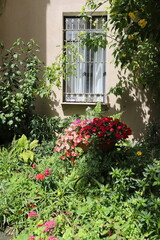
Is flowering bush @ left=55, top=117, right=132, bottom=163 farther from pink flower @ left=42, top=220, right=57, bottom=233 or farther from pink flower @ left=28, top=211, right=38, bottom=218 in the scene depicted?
pink flower @ left=42, top=220, right=57, bottom=233

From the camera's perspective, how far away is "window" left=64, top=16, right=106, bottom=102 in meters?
5.52

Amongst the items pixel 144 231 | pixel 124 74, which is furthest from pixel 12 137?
pixel 144 231

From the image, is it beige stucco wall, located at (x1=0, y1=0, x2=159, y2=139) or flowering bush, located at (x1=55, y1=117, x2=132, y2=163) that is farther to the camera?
beige stucco wall, located at (x1=0, y1=0, x2=159, y2=139)

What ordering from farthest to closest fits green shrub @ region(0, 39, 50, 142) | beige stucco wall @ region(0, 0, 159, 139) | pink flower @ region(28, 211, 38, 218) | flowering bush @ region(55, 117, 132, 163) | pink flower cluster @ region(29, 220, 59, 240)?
beige stucco wall @ region(0, 0, 159, 139) < green shrub @ region(0, 39, 50, 142) < flowering bush @ region(55, 117, 132, 163) < pink flower @ region(28, 211, 38, 218) < pink flower cluster @ region(29, 220, 59, 240)

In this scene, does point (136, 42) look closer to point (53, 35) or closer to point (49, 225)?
point (49, 225)

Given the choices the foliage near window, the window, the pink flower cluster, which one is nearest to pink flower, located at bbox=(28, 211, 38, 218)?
the pink flower cluster

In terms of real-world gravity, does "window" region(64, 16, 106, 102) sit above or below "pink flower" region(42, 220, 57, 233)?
above

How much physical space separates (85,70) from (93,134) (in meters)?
2.26

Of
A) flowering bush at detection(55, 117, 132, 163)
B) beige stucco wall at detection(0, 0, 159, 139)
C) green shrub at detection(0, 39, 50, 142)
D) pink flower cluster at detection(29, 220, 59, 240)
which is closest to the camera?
pink flower cluster at detection(29, 220, 59, 240)

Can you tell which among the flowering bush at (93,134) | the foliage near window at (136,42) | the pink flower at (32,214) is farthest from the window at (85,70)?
the pink flower at (32,214)

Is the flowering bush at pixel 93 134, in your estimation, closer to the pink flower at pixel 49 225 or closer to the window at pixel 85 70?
the pink flower at pixel 49 225

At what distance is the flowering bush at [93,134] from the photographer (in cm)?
374

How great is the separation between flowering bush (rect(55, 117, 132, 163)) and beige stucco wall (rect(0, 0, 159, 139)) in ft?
5.61

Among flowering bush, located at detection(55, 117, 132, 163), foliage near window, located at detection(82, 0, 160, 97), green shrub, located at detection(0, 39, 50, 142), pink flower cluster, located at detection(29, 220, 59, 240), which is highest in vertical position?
foliage near window, located at detection(82, 0, 160, 97)
